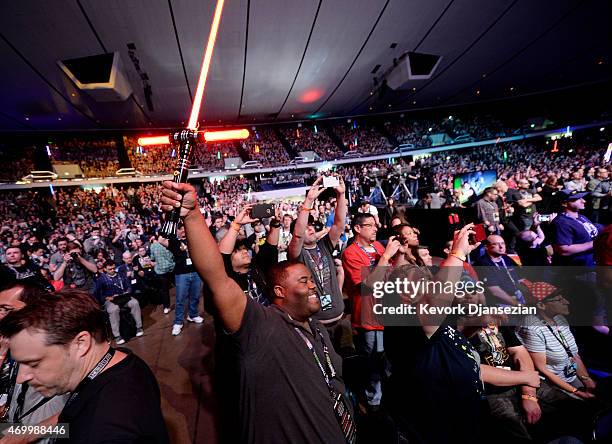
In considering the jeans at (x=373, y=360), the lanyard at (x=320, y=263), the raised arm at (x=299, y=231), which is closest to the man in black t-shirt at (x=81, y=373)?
the raised arm at (x=299, y=231)

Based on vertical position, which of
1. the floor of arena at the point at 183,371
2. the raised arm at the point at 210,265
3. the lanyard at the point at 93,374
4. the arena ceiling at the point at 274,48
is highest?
the arena ceiling at the point at 274,48

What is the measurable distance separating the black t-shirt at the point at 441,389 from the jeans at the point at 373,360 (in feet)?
3.72

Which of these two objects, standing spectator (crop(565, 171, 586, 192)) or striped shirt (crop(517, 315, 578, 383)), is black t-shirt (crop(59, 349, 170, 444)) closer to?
striped shirt (crop(517, 315, 578, 383))

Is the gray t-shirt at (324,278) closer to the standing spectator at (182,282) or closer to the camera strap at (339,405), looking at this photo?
the camera strap at (339,405)

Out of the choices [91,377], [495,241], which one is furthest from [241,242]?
[495,241]

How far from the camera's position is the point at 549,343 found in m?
2.27

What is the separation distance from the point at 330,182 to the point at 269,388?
2.37 m

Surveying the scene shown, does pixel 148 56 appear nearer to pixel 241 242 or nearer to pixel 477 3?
pixel 241 242

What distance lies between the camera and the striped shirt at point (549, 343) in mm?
2254

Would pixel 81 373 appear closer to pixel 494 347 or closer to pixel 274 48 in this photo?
pixel 494 347

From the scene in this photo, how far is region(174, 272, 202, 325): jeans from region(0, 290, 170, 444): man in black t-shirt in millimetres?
3750

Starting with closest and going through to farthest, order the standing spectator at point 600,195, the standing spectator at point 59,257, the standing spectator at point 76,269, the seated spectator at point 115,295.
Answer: the seated spectator at point 115,295 < the standing spectator at point 76,269 < the standing spectator at point 59,257 < the standing spectator at point 600,195

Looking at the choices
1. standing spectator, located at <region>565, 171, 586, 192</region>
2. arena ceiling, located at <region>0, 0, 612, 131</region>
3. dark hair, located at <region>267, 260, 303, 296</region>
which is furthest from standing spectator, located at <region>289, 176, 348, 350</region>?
arena ceiling, located at <region>0, 0, 612, 131</region>

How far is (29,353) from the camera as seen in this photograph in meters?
1.10
